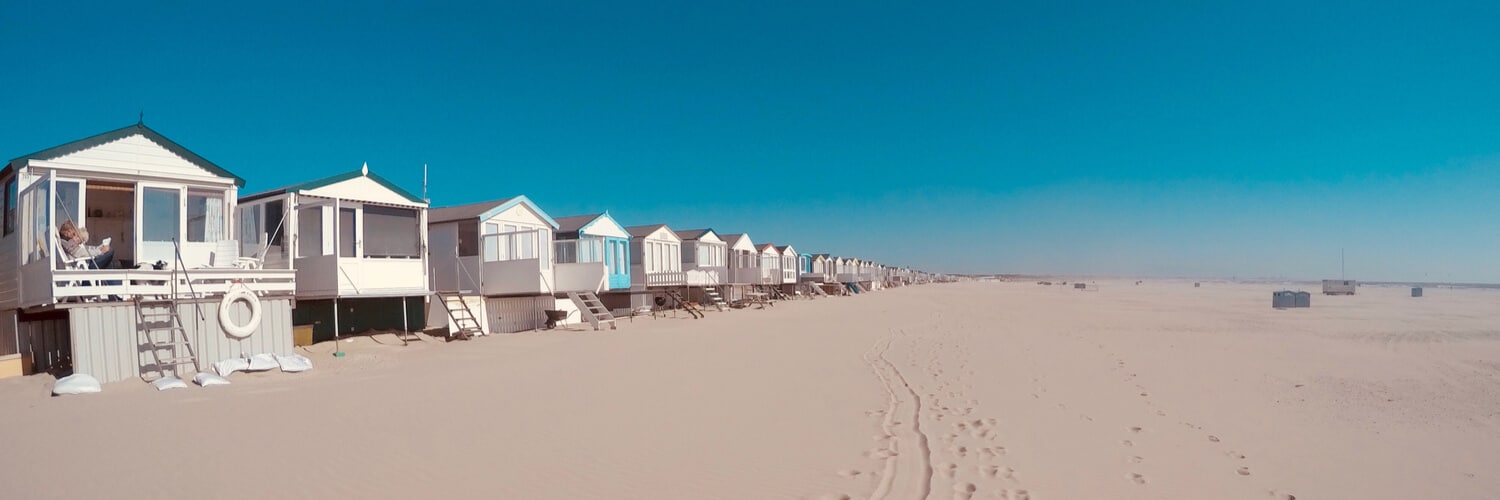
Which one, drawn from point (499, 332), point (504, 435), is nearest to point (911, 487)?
point (504, 435)

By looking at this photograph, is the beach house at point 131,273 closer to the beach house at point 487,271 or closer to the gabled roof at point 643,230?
the beach house at point 487,271

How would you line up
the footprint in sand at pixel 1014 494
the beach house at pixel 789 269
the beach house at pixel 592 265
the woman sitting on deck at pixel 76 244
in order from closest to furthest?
the footprint in sand at pixel 1014 494 < the woman sitting on deck at pixel 76 244 < the beach house at pixel 592 265 < the beach house at pixel 789 269

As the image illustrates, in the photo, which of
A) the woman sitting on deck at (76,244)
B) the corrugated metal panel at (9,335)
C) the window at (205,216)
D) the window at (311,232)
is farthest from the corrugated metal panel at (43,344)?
the window at (311,232)

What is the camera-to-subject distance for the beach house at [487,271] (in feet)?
61.5

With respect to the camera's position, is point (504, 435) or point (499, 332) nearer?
point (504, 435)

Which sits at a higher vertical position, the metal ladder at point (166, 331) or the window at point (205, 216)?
the window at point (205, 216)

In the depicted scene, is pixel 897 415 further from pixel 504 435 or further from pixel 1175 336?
pixel 1175 336

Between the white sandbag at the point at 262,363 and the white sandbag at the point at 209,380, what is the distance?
28.1 inches

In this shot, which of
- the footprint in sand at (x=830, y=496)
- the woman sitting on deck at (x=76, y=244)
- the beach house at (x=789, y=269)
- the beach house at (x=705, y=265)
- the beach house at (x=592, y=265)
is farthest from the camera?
the beach house at (x=789, y=269)

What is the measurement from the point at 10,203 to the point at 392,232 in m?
5.94

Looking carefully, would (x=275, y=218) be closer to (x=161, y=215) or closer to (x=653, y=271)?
(x=161, y=215)

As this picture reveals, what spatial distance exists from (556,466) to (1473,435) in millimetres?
9995

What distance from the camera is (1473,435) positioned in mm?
8172

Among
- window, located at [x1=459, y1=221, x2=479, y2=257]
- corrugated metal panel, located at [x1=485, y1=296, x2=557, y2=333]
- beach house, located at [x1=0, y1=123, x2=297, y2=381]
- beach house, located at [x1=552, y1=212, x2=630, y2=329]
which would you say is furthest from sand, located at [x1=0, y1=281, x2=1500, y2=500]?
beach house, located at [x1=552, y1=212, x2=630, y2=329]
